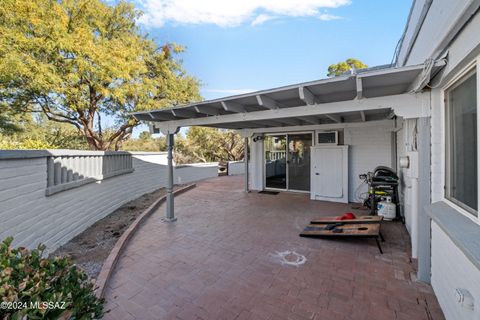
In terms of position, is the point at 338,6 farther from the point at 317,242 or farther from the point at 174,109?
the point at 317,242

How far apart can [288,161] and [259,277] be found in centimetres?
567

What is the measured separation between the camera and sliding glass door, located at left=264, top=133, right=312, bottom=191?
7.89 m

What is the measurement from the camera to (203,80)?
13.5m

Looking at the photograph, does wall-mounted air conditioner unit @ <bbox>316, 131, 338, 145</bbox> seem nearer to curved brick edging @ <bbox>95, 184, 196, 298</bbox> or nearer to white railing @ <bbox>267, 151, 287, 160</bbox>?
white railing @ <bbox>267, 151, 287, 160</bbox>

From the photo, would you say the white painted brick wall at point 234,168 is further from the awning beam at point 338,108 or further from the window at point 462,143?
the window at point 462,143

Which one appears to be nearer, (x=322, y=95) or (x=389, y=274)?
(x=389, y=274)

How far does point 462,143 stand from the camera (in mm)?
2061

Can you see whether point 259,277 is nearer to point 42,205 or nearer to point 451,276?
point 451,276

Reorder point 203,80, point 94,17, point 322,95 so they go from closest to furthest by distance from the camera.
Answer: point 322,95 < point 94,17 < point 203,80

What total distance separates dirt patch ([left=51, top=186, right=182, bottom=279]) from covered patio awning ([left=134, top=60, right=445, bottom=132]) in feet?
8.13

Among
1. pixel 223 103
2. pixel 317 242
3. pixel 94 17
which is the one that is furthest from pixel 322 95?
pixel 94 17

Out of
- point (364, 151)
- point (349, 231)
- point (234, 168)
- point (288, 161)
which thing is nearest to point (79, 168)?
point (349, 231)

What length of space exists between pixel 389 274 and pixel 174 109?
13.9ft

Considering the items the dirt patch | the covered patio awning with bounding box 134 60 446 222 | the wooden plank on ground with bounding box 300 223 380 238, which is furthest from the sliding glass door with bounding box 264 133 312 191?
the dirt patch
